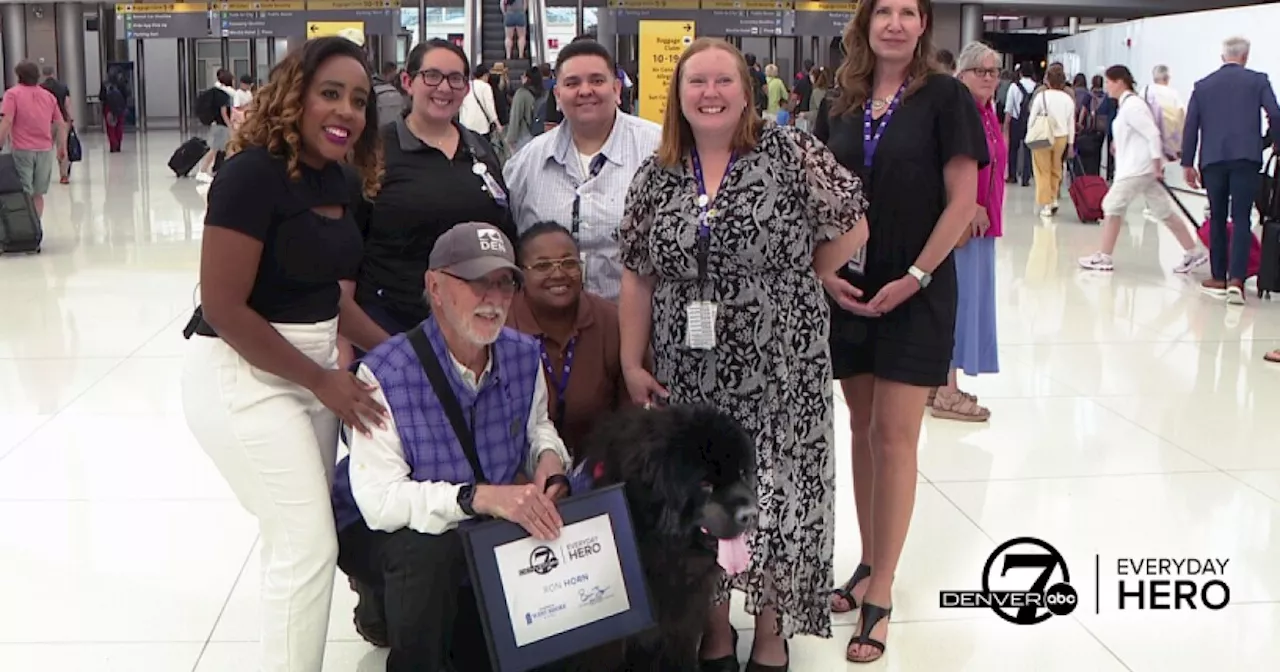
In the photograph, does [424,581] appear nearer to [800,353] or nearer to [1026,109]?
[800,353]

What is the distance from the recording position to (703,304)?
2.91m

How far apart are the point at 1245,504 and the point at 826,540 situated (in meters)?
2.32

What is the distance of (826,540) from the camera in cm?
308

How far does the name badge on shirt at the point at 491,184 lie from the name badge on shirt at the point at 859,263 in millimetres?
1015

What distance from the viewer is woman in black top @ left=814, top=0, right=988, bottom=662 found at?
3.22 m

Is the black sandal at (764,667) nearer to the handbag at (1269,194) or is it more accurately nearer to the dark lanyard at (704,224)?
the dark lanyard at (704,224)

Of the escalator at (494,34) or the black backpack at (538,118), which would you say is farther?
the escalator at (494,34)

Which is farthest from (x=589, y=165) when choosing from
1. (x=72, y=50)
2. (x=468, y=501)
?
(x=72, y=50)

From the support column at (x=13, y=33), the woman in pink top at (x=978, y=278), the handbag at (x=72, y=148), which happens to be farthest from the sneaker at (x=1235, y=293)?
the support column at (x=13, y=33)

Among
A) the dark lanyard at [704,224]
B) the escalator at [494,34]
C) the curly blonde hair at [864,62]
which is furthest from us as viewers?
the escalator at [494,34]

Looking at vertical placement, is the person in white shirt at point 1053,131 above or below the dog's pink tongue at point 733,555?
above

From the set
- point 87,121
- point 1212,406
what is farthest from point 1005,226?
point 87,121

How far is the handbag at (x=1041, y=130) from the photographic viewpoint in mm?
13742

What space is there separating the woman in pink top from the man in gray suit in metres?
3.50
